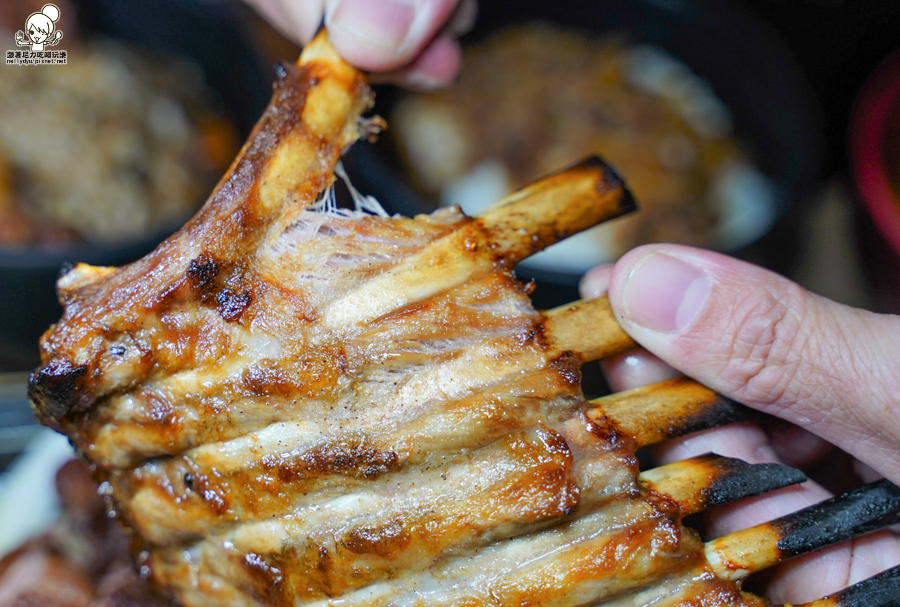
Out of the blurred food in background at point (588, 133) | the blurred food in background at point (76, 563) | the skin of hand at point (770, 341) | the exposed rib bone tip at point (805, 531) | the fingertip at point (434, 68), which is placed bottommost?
the blurred food in background at point (76, 563)

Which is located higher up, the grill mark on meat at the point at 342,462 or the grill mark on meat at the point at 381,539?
the grill mark on meat at the point at 342,462

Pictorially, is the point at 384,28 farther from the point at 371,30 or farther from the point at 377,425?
the point at 377,425

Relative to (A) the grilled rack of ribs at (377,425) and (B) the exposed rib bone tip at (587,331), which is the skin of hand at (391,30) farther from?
(B) the exposed rib bone tip at (587,331)

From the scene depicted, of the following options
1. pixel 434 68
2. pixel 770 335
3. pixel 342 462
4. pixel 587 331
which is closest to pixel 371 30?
pixel 434 68

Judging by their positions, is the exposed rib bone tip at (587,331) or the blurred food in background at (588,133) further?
the blurred food in background at (588,133)

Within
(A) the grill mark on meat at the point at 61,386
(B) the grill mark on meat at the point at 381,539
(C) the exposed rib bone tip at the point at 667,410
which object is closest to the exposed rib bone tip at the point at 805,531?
(C) the exposed rib bone tip at the point at 667,410
